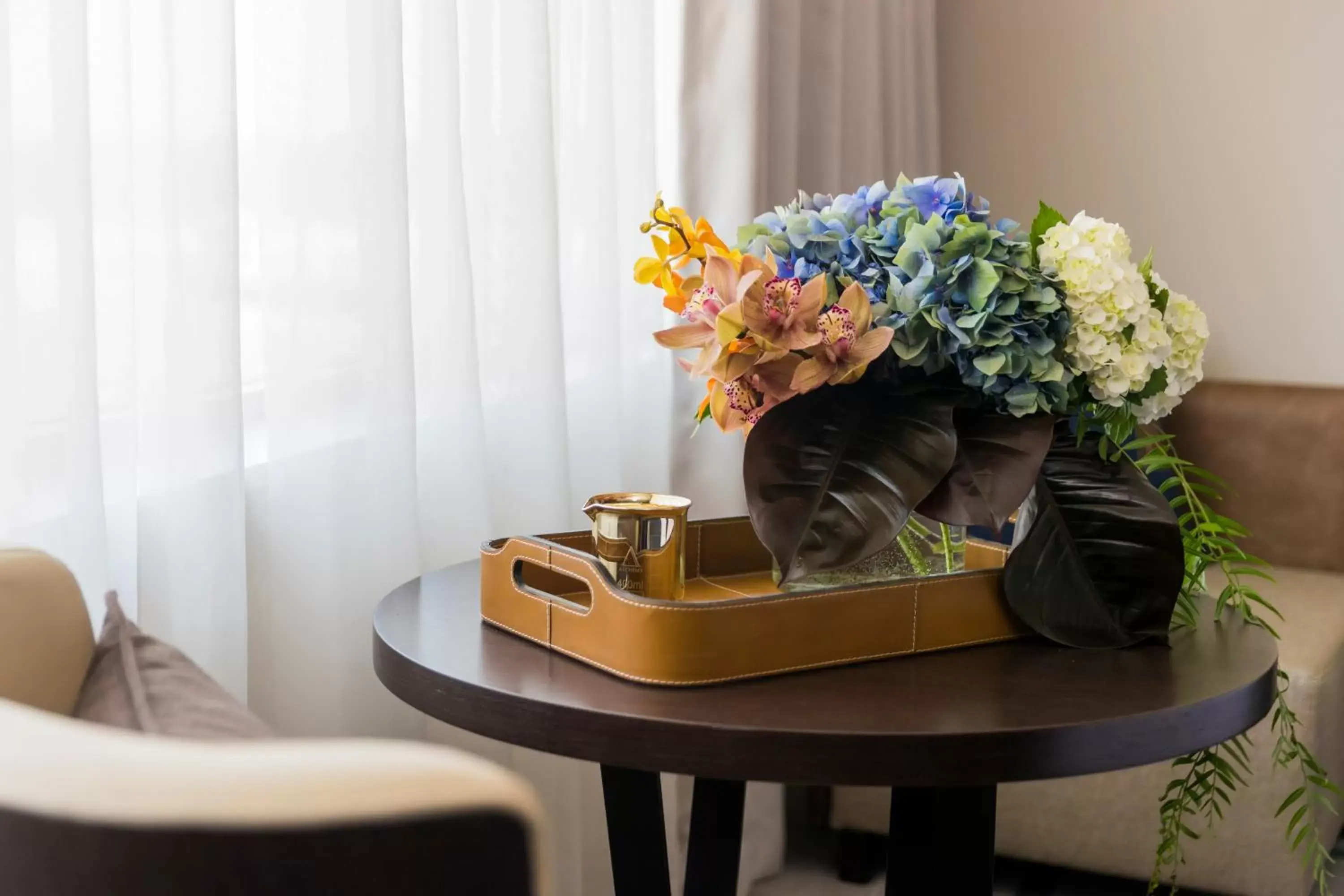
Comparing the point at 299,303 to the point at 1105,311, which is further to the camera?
the point at 299,303

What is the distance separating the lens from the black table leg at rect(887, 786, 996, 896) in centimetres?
107

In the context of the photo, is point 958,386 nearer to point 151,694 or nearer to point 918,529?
point 918,529

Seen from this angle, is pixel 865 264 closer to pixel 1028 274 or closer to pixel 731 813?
pixel 1028 274

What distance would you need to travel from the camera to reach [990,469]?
111cm

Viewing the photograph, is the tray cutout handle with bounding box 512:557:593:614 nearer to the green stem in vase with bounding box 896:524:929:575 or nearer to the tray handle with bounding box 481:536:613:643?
the tray handle with bounding box 481:536:613:643

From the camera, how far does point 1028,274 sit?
1.12 m

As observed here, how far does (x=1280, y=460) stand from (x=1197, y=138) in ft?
2.47

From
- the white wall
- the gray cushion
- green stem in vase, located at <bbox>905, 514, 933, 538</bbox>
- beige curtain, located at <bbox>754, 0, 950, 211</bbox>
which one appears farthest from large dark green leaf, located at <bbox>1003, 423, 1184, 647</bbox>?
the white wall

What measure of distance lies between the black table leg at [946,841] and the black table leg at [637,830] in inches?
13.1

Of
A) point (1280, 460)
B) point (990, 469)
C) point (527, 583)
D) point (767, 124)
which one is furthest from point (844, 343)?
point (1280, 460)

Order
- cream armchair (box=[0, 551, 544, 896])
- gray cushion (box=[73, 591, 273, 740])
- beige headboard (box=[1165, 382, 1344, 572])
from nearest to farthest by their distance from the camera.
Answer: cream armchair (box=[0, 551, 544, 896]) → gray cushion (box=[73, 591, 273, 740]) → beige headboard (box=[1165, 382, 1344, 572])

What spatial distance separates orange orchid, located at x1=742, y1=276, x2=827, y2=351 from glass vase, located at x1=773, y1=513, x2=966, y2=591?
202 millimetres

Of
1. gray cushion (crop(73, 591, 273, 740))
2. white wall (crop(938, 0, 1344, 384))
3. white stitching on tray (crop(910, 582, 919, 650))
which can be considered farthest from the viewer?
white wall (crop(938, 0, 1344, 384))

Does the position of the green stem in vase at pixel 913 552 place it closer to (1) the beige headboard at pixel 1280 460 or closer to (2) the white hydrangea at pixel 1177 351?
(2) the white hydrangea at pixel 1177 351
